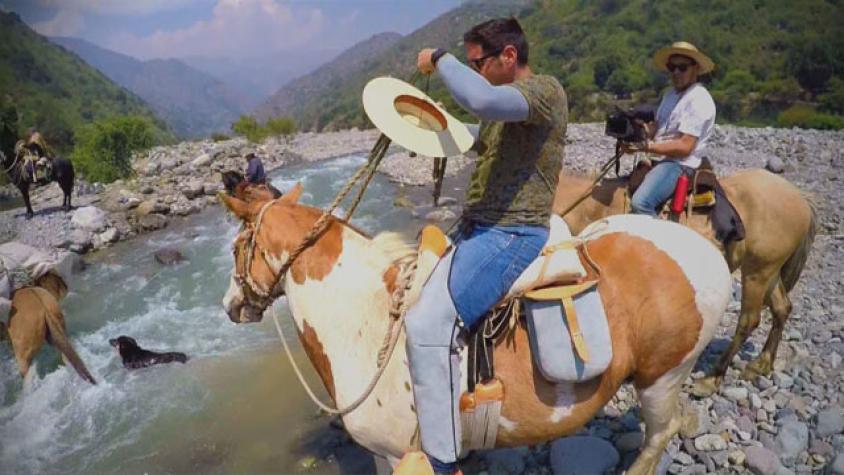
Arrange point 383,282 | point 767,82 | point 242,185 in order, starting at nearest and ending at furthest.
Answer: point 383,282
point 242,185
point 767,82

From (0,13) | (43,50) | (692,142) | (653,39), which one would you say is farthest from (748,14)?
(0,13)

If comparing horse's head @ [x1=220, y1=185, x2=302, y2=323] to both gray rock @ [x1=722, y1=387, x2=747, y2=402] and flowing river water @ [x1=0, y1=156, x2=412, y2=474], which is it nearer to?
flowing river water @ [x1=0, y1=156, x2=412, y2=474]

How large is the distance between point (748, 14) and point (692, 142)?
272 feet

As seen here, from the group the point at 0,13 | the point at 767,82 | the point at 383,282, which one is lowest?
the point at 767,82

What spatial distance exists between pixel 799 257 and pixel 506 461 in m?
3.33

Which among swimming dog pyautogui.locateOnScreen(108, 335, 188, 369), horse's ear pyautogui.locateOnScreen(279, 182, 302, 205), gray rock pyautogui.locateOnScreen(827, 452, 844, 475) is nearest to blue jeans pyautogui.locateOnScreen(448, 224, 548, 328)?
horse's ear pyautogui.locateOnScreen(279, 182, 302, 205)

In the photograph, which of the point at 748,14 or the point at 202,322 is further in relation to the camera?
the point at 748,14

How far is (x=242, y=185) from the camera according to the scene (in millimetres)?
2900

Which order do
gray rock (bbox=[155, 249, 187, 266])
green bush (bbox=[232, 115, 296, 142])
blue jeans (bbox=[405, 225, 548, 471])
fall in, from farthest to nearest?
green bush (bbox=[232, 115, 296, 142]) < gray rock (bbox=[155, 249, 187, 266]) < blue jeans (bbox=[405, 225, 548, 471])

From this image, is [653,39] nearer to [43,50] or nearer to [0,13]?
[43,50]

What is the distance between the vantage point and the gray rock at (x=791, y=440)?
3.55 meters

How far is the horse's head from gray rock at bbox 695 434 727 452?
332cm

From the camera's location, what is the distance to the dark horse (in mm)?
13492

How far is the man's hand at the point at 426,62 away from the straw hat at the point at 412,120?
0.43 ft
